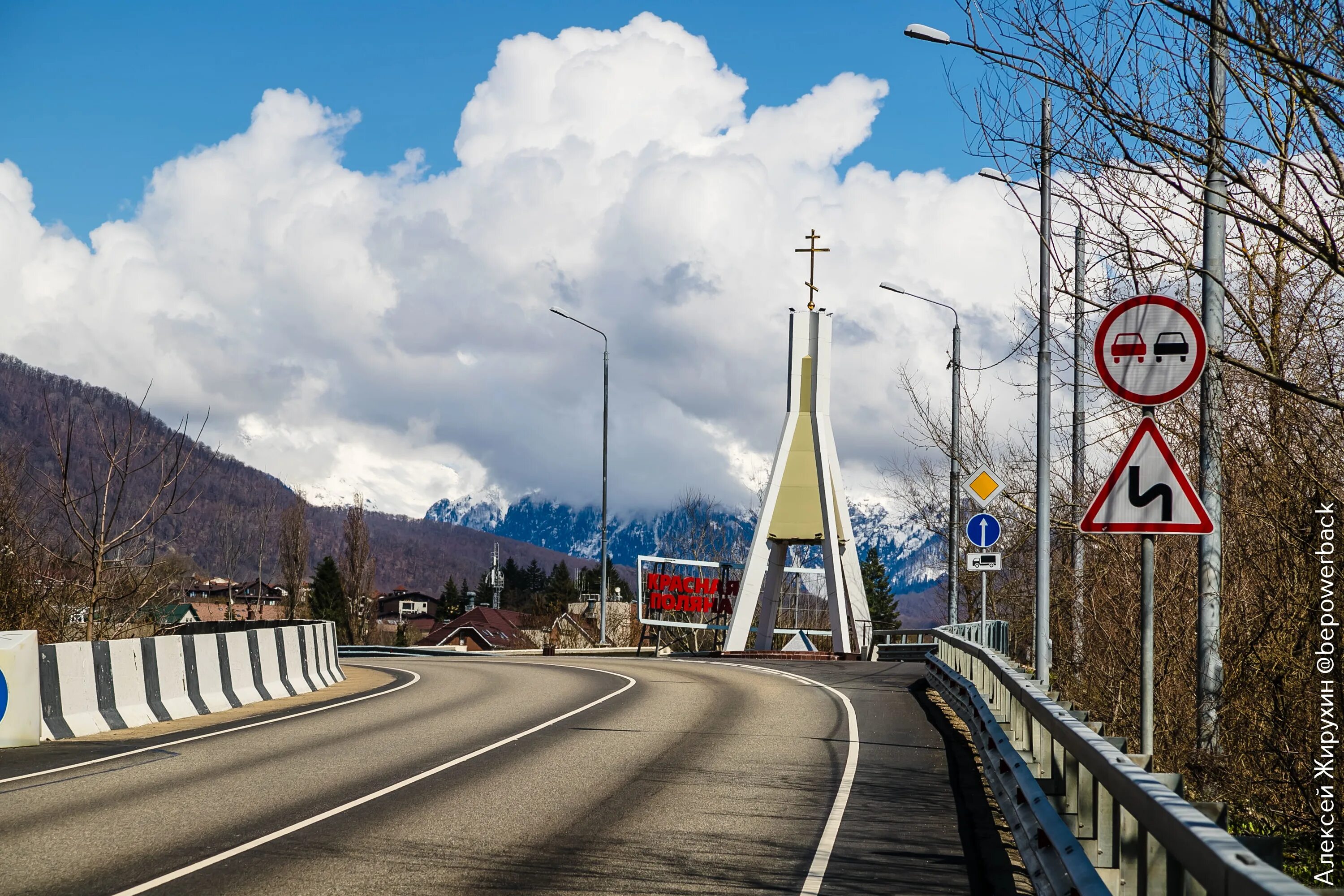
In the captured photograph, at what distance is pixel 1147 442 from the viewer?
288 inches

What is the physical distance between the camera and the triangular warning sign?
23.5 ft

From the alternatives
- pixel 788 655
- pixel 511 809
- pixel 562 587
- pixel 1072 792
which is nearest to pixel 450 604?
pixel 562 587

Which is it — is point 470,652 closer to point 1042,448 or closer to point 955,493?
point 955,493

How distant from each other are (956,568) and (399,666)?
13.9 meters

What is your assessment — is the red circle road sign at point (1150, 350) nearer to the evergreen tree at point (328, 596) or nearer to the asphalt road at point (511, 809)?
the asphalt road at point (511, 809)

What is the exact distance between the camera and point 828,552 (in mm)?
37094

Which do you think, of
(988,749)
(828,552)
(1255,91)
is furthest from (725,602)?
(1255,91)

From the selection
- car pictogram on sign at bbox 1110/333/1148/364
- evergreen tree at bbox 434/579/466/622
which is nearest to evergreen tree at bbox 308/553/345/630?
evergreen tree at bbox 434/579/466/622

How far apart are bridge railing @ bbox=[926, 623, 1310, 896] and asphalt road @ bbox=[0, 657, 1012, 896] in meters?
0.55

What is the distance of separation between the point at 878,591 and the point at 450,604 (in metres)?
59.4

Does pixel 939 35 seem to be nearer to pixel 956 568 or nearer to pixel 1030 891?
pixel 1030 891

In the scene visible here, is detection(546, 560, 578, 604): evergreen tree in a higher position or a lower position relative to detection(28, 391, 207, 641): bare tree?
lower

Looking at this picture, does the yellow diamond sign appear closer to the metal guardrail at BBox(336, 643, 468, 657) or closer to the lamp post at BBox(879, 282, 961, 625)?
the lamp post at BBox(879, 282, 961, 625)

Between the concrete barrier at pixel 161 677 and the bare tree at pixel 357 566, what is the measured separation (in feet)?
207
